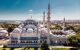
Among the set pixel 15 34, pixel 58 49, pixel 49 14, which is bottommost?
pixel 58 49

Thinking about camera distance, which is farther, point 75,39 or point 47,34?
point 47,34

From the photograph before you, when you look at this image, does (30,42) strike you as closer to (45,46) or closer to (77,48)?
(45,46)

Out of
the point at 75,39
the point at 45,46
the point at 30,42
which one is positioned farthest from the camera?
the point at 30,42

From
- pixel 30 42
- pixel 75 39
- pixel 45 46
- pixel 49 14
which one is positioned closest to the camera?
pixel 45 46

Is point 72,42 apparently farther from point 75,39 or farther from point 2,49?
point 2,49

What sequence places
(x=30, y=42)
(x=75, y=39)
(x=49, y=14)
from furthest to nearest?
(x=49, y=14), (x=30, y=42), (x=75, y=39)

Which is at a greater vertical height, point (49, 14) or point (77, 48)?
point (49, 14)

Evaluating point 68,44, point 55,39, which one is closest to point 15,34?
point 55,39

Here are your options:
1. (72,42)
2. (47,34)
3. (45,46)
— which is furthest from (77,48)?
(47,34)

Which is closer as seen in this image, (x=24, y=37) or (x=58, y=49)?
(x=58, y=49)
